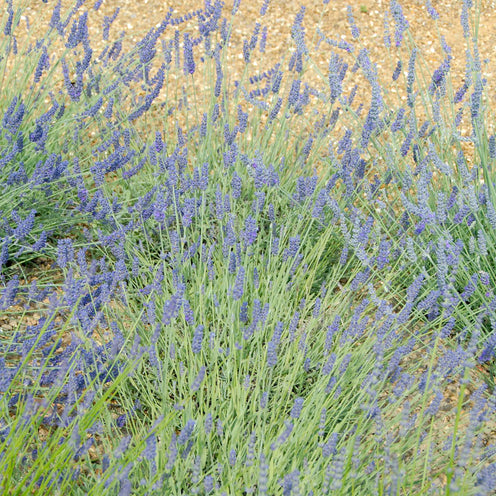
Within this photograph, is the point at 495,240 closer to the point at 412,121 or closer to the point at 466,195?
the point at 466,195

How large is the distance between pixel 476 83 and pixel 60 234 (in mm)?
1852

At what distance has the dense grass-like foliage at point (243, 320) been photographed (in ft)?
5.07

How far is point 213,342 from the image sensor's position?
2.03 meters

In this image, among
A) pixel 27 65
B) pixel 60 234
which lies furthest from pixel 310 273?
pixel 27 65

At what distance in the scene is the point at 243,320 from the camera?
208 cm

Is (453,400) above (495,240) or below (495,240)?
below

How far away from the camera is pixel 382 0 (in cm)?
517

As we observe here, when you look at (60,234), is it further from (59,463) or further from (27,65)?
(59,463)

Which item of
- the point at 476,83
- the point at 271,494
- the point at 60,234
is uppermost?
the point at 476,83

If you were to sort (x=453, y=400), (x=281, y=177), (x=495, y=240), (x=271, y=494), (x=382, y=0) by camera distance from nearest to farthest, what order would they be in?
(x=271, y=494)
(x=453, y=400)
(x=495, y=240)
(x=281, y=177)
(x=382, y=0)

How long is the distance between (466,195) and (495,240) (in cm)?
30

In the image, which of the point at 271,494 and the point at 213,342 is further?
the point at 213,342

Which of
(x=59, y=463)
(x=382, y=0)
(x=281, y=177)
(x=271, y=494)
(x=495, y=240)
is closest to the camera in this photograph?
(x=59, y=463)

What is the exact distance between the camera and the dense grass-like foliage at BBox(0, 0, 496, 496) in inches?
60.9
